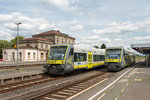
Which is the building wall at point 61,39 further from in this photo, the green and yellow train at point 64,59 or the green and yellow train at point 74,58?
the green and yellow train at point 64,59

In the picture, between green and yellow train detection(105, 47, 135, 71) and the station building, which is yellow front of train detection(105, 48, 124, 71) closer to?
green and yellow train detection(105, 47, 135, 71)

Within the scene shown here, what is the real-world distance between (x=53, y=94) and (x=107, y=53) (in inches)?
522

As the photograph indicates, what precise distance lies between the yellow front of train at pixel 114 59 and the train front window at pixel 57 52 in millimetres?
7738

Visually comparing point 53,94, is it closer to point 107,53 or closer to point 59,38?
point 107,53

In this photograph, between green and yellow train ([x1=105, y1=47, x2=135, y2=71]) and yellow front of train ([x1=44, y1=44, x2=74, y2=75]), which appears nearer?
yellow front of train ([x1=44, y1=44, x2=74, y2=75])

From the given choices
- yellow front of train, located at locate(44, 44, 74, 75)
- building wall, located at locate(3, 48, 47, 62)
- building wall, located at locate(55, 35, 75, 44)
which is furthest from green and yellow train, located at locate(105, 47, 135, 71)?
building wall, located at locate(55, 35, 75, 44)

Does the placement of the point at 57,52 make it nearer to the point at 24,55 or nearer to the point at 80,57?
the point at 80,57

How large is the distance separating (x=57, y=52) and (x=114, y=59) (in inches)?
333

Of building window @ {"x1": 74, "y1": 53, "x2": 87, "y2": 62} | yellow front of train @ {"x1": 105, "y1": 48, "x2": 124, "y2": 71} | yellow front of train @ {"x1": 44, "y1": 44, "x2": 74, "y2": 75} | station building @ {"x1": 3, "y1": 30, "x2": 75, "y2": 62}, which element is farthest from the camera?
station building @ {"x1": 3, "y1": 30, "x2": 75, "y2": 62}

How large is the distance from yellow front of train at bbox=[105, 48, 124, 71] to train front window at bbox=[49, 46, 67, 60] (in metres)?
7.74

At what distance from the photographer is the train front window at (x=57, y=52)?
48.5 feet

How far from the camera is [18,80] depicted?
13820 millimetres

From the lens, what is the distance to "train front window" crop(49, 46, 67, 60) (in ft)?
48.5

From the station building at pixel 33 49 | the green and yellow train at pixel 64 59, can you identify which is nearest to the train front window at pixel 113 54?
the green and yellow train at pixel 64 59
